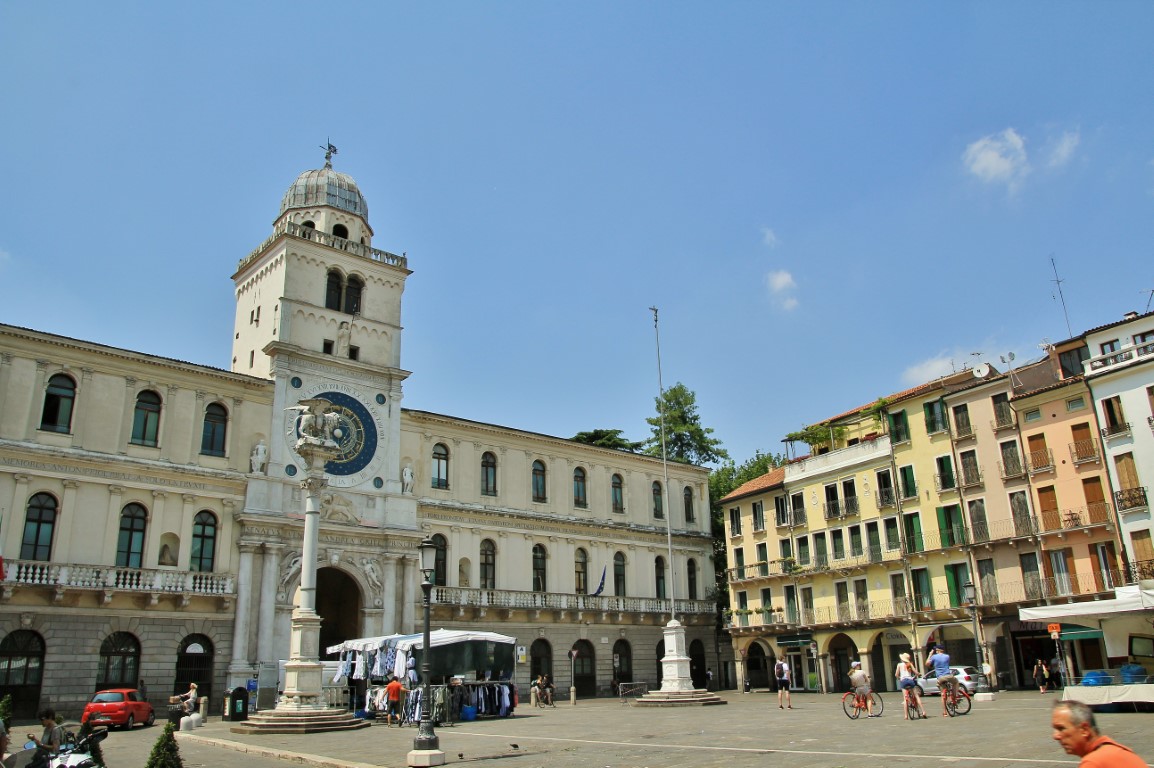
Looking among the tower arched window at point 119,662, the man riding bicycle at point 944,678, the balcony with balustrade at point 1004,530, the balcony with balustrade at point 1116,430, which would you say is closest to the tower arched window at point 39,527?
the tower arched window at point 119,662

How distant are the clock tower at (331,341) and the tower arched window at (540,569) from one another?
766 cm

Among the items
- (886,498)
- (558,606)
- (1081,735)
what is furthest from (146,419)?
(1081,735)

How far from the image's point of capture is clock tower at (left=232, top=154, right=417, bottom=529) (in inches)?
1481

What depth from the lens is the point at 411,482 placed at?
40.6m

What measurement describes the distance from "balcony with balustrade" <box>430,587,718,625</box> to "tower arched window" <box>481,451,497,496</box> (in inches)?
196

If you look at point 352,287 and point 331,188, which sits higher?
point 331,188

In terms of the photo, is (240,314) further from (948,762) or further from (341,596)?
(948,762)

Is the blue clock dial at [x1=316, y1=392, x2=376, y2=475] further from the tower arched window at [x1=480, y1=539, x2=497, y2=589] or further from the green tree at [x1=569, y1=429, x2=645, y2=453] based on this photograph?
the green tree at [x1=569, y1=429, x2=645, y2=453]

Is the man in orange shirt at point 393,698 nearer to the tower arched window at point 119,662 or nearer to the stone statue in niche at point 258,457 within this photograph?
the tower arched window at point 119,662

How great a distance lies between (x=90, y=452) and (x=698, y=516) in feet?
107

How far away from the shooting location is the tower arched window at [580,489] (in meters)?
47.8

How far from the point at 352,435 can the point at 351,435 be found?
4 cm

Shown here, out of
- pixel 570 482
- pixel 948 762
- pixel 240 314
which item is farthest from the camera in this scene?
pixel 570 482

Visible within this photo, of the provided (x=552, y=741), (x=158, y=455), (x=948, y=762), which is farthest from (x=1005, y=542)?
(x=158, y=455)
